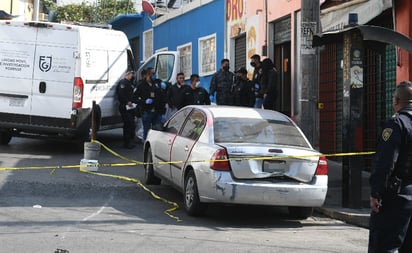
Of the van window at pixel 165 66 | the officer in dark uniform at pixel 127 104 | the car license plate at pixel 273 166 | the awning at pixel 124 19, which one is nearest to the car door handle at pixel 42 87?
the officer in dark uniform at pixel 127 104

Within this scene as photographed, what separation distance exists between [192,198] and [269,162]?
1.15m

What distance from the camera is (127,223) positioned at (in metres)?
7.70

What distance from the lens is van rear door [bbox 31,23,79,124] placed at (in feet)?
42.9

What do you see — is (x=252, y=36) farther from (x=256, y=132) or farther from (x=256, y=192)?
(x=256, y=192)

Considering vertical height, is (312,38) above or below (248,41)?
below

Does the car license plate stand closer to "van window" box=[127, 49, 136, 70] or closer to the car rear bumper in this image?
the car rear bumper

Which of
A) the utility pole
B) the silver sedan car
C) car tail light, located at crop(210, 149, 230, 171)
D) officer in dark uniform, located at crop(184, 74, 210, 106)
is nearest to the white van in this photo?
officer in dark uniform, located at crop(184, 74, 210, 106)

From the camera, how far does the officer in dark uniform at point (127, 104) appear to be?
1441 cm

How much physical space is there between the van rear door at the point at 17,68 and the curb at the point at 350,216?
7.22 meters

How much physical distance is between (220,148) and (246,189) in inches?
24.5

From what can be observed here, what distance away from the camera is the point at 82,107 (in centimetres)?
1307

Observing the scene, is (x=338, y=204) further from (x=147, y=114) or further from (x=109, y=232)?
(x=147, y=114)

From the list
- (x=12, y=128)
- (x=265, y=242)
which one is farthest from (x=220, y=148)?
(x=12, y=128)

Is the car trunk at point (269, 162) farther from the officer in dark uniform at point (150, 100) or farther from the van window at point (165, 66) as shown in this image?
the van window at point (165, 66)
